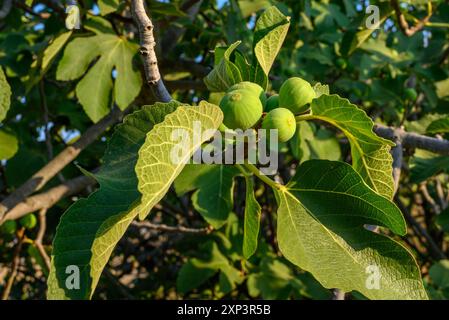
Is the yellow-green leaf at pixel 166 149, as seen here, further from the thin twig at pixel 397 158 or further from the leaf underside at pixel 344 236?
the thin twig at pixel 397 158

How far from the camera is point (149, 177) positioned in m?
0.70

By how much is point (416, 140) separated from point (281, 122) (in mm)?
700

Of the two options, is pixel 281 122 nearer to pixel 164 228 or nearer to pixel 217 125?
pixel 217 125

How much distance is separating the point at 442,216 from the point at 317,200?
115 centimetres

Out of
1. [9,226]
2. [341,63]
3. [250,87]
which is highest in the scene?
[250,87]

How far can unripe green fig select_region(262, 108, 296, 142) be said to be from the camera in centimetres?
85

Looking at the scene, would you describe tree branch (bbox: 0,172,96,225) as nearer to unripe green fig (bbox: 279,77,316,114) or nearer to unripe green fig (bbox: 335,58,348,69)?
unripe green fig (bbox: 279,77,316,114)

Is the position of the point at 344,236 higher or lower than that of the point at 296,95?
lower

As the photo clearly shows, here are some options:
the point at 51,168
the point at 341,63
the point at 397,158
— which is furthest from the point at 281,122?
the point at 341,63

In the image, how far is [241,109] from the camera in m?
0.84

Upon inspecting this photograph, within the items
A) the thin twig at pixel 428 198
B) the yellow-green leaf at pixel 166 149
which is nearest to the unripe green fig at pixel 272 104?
the yellow-green leaf at pixel 166 149

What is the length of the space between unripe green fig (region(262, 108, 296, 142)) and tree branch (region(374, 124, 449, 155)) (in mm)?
567
